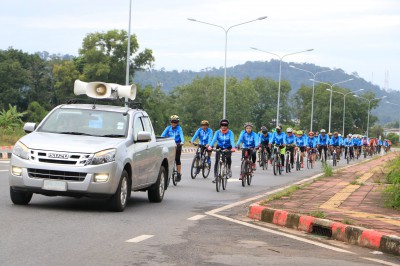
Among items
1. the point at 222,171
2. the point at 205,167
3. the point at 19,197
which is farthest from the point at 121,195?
the point at 205,167

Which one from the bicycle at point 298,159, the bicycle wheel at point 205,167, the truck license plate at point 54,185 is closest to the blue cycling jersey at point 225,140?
the bicycle wheel at point 205,167

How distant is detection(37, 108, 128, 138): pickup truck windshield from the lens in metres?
14.2

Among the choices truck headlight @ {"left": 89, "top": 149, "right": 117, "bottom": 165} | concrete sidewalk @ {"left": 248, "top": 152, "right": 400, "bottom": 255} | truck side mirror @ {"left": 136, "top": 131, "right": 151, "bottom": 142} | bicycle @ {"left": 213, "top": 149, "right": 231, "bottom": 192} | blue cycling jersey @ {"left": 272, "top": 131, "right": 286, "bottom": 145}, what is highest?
truck side mirror @ {"left": 136, "top": 131, "right": 151, "bottom": 142}

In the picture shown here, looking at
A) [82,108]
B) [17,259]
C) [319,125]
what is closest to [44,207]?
[82,108]

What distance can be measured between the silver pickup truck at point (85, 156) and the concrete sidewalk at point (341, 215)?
2.16 meters

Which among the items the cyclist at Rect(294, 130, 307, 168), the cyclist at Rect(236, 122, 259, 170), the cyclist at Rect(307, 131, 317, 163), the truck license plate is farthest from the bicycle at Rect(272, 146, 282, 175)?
the truck license plate

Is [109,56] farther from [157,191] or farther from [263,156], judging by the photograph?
[157,191]

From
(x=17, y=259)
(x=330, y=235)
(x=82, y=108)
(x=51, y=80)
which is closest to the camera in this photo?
(x=17, y=259)

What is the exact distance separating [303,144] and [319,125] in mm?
141095

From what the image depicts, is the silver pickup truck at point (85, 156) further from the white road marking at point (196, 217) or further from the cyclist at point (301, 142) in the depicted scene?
the cyclist at point (301, 142)

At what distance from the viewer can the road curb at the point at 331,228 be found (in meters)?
10.5

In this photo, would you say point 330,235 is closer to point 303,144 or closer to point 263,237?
point 263,237

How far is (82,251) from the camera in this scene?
29.8 feet

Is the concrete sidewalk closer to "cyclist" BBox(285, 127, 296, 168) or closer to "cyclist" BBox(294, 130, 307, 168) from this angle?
"cyclist" BBox(285, 127, 296, 168)
